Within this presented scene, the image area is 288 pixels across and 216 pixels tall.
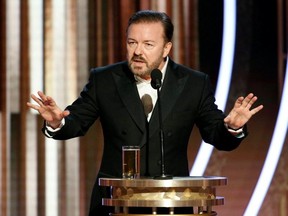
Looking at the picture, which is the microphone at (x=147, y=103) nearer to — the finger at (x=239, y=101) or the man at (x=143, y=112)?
the man at (x=143, y=112)

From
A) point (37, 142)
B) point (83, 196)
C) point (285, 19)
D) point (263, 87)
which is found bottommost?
point (83, 196)

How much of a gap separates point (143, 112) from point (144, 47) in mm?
245

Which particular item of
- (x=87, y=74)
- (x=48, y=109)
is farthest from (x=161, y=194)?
(x=87, y=74)

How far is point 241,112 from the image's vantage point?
8.41 feet

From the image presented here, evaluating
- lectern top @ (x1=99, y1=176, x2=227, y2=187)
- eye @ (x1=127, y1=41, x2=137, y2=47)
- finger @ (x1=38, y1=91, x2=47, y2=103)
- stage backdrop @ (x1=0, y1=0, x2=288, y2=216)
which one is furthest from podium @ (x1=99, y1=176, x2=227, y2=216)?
stage backdrop @ (x1=0, y1=0, x2=288, y2=216)

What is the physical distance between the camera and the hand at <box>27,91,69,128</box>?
8.43ft

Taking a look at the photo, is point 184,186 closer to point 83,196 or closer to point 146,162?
point 146,162

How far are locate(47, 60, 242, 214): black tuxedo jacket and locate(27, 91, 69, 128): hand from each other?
3.4 inches

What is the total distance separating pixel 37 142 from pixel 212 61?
3.72ft

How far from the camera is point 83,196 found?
4262mm

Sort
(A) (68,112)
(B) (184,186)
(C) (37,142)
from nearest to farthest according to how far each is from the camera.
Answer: (B) (184,186) → (A) (68,112) → (C) (37,142)

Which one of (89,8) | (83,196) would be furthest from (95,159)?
(89,8)

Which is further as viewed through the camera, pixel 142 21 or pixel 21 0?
pixel 21 0

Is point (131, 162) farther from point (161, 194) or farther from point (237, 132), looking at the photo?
point (237, 132)
